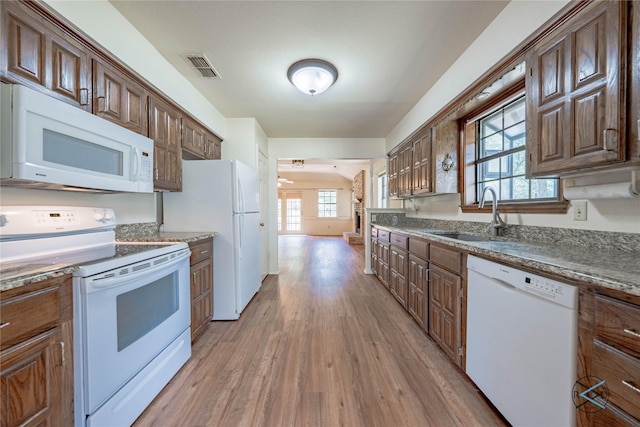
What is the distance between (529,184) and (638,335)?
150cm

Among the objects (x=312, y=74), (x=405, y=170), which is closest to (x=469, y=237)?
(x=405, y=170)

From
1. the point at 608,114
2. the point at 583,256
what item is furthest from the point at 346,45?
the point at 583,256

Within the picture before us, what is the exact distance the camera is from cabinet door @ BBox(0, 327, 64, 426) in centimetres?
87

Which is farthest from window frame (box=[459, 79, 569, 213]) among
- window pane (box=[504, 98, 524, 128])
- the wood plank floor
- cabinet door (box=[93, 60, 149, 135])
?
cabinet door (box=[93, 60, 149, 135])

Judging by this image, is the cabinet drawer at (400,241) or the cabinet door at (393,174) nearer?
the cabinet drawer at (400,241)

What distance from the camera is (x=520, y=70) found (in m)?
1.70

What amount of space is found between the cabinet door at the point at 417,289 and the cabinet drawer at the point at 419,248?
0.17 ft

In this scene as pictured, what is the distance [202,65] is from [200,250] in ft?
5.79

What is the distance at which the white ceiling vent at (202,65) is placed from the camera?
2164 millimetres

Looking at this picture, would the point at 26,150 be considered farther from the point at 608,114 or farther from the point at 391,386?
the point at 608,114

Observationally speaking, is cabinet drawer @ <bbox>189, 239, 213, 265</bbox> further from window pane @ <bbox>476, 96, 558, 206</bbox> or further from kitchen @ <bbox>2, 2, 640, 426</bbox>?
window pane @ <bbox>476, 96, 558, 206</bbox>

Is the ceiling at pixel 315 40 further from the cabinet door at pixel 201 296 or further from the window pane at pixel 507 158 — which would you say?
the cabinet door at pixel 201 296

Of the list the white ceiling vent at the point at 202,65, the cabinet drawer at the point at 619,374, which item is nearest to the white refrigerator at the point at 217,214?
the white ceiling vent at the point at 202,65

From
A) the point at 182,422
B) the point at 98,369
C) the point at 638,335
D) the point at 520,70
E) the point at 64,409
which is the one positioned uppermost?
the point at 520,70
